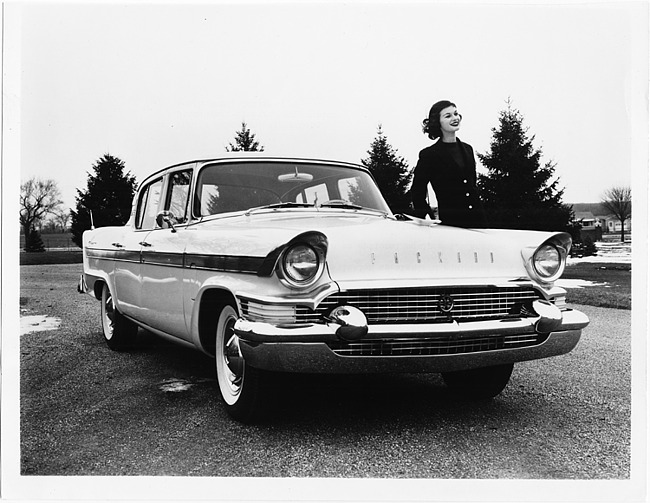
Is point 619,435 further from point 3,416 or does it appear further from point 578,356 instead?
point 3,416

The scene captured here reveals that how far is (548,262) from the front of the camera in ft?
9.86

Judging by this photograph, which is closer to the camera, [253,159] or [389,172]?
[253,159]

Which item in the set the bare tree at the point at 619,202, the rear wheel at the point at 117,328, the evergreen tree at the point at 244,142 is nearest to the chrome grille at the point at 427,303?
the bare tree at the point at 619,202

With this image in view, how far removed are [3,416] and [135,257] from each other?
1405 mm

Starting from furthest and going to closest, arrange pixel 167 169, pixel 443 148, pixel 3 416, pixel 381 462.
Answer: pixel 167 169 < pixel 443 148 < pixel 3 416 < pixel 381 462

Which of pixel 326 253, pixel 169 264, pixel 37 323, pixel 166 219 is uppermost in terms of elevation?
pixel 166 219

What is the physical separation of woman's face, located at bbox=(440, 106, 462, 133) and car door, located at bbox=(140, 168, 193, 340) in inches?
69.1

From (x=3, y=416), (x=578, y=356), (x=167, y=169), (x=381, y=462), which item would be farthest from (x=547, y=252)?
(x=3, y=416)

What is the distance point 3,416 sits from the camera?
10.7 ft

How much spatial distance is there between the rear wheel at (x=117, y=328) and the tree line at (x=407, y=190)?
2.15ft

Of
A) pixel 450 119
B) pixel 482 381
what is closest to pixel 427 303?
pixel 482 381

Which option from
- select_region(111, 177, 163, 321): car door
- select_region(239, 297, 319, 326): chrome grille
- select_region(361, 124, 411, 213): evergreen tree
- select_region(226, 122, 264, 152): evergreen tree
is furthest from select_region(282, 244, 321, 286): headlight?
select_region(111, 177, 163, 321): car door

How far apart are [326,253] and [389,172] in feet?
9.42

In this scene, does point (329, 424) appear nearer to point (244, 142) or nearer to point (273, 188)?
point (273, 188)
